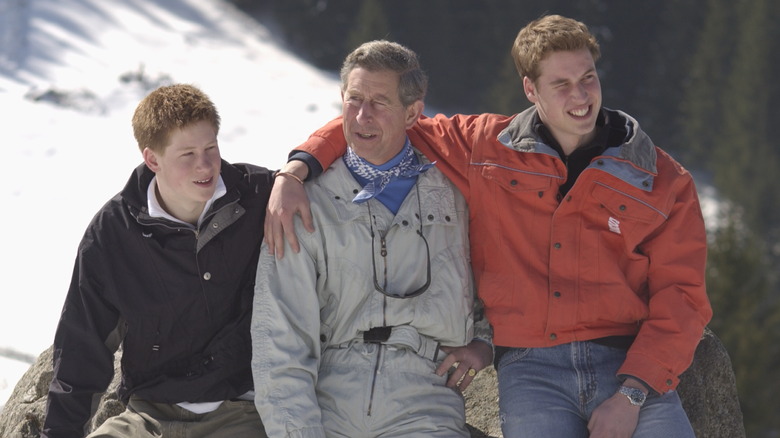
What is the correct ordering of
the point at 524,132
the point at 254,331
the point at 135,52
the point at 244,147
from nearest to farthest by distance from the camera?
the point at 254,331
the point at 524,132
the point at 244,147
the point at 135,52

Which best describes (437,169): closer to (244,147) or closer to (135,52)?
(244,147)

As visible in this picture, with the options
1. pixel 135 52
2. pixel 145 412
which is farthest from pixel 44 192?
pixel 145 412

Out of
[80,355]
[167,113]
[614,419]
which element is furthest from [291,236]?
[614,419]

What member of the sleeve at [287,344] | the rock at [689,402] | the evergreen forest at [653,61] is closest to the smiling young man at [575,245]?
the sleeve at [287,344]

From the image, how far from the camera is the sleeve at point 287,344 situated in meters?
3.37

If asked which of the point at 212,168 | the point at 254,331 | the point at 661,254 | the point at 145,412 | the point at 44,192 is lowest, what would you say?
the point at 44,192

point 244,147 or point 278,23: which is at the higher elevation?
point 278,23

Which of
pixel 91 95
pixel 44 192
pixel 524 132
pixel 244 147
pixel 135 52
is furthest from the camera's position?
pixel 135 52

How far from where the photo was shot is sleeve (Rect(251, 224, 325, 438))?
3369mm

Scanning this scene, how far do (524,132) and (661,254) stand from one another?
0.66 meters

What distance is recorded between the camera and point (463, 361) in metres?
3.68

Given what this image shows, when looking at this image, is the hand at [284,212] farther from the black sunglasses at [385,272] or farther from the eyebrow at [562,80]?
the eyebrow at [562,80]

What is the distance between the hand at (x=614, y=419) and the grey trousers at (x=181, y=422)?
1.14m

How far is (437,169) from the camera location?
3.81m
